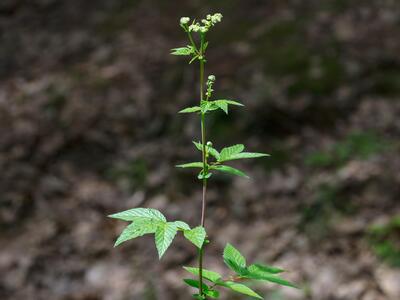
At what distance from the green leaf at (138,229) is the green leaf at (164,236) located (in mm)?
16

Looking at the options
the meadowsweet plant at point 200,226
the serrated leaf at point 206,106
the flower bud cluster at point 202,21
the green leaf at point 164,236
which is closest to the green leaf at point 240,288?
the meadowsweet plant at point 200,226

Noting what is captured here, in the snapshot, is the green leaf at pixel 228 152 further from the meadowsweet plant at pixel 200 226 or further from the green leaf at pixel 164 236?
the green leaf at pixel 164 236

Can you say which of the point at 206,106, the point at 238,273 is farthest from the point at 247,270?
the point at 206,106

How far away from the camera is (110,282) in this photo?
3.40 meters

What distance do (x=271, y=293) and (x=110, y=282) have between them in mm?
1095

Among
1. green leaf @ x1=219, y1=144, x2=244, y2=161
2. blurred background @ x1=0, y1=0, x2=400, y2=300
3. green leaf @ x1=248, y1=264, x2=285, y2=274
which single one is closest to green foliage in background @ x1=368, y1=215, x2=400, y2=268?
blurred background @ x1=0, y1=0, x2=400, y2=300

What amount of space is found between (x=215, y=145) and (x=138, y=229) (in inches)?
119

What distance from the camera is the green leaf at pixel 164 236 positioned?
3.83 feet

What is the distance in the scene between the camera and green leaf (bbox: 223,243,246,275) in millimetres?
1396

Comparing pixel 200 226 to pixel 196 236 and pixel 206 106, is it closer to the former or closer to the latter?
pixel 196 236

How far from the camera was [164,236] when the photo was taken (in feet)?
3.95

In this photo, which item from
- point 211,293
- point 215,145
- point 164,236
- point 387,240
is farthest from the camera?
point 215,145

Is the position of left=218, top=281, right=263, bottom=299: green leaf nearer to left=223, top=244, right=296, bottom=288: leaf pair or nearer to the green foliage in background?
left=223, top=244, right=296, bottom=288: leaf pair

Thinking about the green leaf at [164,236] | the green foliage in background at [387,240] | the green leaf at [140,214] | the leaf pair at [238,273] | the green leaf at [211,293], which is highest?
the green foliage in background at [387,240]
